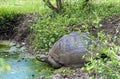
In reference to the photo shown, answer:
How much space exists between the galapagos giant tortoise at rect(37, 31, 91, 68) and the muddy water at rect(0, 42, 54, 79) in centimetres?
22

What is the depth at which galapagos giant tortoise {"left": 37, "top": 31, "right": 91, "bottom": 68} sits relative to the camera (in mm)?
7387

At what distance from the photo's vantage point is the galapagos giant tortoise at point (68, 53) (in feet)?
24.2

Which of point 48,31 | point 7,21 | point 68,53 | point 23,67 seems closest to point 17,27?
point 7,21

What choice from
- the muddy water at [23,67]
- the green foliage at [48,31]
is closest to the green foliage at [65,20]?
the green foliage at [48,31]

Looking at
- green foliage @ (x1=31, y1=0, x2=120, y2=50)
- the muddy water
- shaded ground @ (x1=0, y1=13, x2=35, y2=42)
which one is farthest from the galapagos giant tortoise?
shaded ground @ (x1=0, y1=13, x2=35, y2=42)

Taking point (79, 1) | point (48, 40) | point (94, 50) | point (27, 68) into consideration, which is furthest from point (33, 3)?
point (94, 50)

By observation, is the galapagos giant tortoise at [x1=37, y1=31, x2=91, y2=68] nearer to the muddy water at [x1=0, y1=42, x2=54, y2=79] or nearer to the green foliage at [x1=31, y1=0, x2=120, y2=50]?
the muddy water at [x1=0, y1=42, x2=54, y2=79]

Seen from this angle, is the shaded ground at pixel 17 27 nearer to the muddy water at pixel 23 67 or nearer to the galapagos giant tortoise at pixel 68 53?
the muddy water at pixel 23 67

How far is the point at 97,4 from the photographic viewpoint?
35.4 ft

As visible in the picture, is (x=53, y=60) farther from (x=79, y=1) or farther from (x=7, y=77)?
(x=79, y=1)

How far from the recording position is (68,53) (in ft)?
24.7

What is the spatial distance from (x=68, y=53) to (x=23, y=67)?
4.04ft

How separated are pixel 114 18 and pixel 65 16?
149 cm

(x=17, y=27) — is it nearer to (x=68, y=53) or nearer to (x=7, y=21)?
(x=7, y=21)
